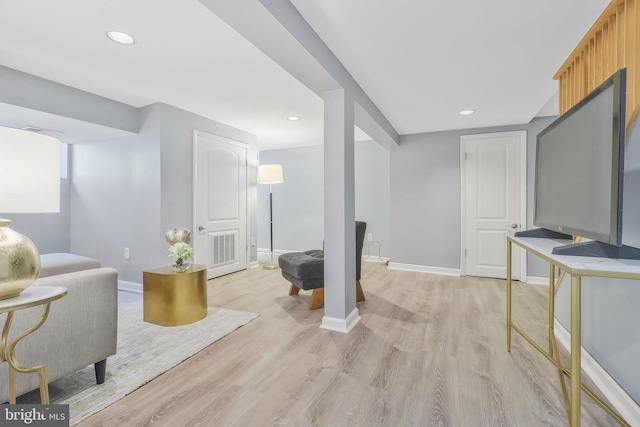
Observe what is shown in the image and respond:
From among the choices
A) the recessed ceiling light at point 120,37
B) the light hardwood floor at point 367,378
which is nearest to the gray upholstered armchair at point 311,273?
the light hardwood floor at point 367,378

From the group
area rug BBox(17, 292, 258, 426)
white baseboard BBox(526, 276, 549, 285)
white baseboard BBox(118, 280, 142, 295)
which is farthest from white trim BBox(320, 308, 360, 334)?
white baseboard BBox(526, 276, 549, 285)

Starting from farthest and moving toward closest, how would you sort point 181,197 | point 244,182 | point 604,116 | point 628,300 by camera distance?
point 244,182 → point 181,197 → point 628,300 → point 604,116

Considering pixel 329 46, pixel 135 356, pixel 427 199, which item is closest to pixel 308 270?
pixel 135 356

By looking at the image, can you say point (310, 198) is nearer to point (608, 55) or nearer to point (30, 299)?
point (608, 55)

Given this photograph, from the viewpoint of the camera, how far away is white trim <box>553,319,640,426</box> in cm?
137

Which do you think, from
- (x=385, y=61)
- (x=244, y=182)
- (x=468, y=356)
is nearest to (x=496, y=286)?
(x=468, y=356)

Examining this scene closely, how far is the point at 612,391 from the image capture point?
154 cm

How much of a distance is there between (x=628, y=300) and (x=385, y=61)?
211cm

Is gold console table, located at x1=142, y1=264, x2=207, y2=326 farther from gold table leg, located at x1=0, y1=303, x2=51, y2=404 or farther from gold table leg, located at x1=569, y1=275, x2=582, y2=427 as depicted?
gold table leg, located at x1=569, y1=275, x2=582, y2=427

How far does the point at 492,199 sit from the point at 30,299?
4.66 m

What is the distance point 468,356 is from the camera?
2.02 meters

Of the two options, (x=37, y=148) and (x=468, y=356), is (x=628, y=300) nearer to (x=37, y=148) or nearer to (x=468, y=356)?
(x=468, y=356)

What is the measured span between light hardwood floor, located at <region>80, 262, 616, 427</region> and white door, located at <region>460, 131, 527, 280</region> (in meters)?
1.38

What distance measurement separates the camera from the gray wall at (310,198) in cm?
541
